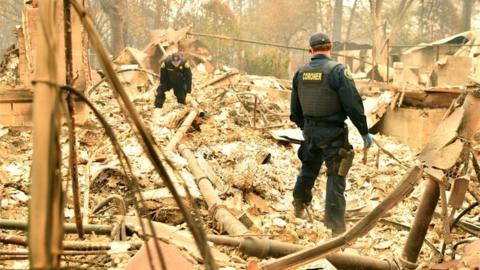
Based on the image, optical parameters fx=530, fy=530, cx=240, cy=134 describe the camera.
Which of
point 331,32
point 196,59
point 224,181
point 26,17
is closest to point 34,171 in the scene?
point 224,181

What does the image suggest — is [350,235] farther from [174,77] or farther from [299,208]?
[174,77]

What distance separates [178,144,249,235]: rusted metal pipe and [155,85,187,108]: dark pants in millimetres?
3255

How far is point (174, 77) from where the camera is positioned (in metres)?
9.70

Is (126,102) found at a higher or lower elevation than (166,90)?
higher

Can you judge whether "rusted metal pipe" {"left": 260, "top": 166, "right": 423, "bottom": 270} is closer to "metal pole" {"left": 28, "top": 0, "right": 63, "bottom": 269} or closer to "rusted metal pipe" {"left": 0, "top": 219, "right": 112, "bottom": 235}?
"rusted metal pipe" {"left": 0, "top": 219, "right": 112, "bottom": 235}

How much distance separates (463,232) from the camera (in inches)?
168

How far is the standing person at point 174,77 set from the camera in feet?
31.2

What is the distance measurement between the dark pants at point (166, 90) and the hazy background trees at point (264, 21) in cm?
1432

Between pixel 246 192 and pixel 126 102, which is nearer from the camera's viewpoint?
pixel 126 102

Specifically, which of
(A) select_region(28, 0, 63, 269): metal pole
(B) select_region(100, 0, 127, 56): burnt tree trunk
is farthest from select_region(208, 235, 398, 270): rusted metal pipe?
(B) select_region(100, 0, 127, 56): burnt tree trunk

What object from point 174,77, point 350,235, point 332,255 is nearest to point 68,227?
point 332,255

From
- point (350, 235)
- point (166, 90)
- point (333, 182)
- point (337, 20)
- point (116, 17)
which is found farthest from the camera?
point (337, 20)

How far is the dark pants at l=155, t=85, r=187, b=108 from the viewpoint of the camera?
9.47 metres

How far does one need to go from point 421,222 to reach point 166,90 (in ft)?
23.8
